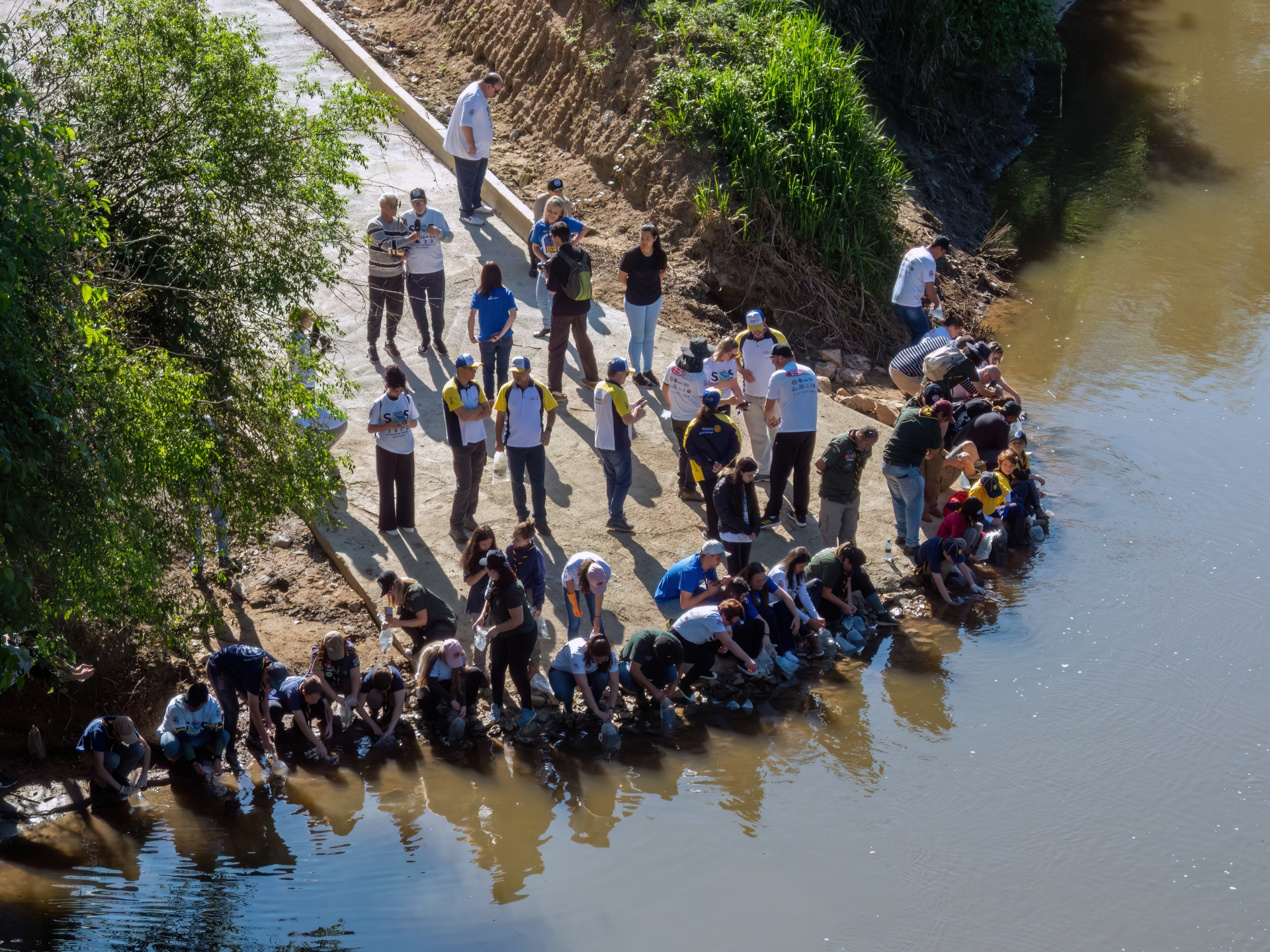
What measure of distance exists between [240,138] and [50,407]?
329 centimetres

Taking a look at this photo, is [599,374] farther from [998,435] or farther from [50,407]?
[50,407]

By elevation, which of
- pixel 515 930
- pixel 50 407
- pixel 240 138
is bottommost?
pixel 515 930

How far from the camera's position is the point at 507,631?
894cm

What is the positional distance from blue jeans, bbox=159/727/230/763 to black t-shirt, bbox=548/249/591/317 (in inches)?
225

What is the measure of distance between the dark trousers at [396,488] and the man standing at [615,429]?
169 centimetres

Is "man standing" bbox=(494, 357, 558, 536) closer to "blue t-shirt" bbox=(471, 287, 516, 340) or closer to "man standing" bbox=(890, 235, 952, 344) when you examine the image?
"blue t-shirt" bbox=(471, 287, 516, 340)

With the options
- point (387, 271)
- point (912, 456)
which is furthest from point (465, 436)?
point (912, 456)

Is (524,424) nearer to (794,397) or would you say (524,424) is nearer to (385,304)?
(794,397)

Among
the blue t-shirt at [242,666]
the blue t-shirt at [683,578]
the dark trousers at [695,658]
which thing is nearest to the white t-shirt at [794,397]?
the blue t-shirt at [683,578]

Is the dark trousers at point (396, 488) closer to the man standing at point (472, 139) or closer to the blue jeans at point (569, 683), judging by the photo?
the blue jeans at point (569, 683)

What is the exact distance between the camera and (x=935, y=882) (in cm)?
787

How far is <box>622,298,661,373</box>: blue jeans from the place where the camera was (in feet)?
42.1

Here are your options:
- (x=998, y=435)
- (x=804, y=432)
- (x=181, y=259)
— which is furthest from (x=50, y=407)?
(x=998, y=435)

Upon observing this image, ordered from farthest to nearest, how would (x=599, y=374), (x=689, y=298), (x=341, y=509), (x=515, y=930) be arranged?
(x=689, y=298) < (x=599, y=374) < (x=341, y=509) < (x=515, y=930)
